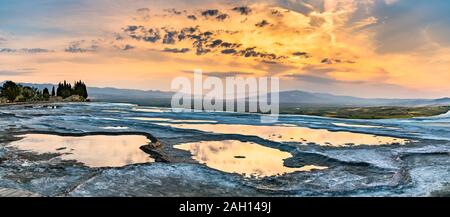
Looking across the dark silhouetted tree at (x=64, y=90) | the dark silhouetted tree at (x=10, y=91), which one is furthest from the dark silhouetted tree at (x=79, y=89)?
the dark silhouetted tree at (x=10, y=91)

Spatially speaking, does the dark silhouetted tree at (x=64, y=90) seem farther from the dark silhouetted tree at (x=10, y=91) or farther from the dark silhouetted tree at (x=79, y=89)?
the dark silhouetted tree at (x=10, y=91)

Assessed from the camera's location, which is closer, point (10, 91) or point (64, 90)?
point (10, 91)

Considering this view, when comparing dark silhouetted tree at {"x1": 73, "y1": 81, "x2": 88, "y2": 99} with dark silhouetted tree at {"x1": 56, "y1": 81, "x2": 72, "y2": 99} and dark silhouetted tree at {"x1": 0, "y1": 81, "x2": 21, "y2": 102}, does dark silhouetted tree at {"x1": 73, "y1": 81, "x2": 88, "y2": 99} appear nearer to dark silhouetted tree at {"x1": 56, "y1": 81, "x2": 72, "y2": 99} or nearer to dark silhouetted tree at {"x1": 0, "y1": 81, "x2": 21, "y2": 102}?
dark silhouetted tree at {"x1": 56, "y1": 81, "x2": 72, "y2": 99}

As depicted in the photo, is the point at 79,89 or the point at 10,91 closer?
the point at 10,91

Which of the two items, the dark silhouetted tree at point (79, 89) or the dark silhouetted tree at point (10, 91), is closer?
the dark silhouetted tree at point (10, 91)

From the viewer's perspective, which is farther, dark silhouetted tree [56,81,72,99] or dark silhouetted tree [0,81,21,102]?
dark silhouetted tree [56,81,72,99]

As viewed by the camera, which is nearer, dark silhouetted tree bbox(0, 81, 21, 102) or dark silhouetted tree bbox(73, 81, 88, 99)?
dark silhouetted tree bbox(0, 81, 21, 102)

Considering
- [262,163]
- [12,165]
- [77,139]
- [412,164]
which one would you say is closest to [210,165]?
[262,163]

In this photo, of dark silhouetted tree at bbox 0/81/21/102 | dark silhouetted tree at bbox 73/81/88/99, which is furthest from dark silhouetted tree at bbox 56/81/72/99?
dark silhouetted tree at bbox 0/81/21/102

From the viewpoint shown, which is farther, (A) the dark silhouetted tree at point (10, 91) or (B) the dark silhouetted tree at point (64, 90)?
(B) the dark silhouetted tree at point (64, 90)

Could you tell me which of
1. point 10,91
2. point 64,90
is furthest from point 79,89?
point 10,91

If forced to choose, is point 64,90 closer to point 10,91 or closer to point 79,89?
point 79,89
